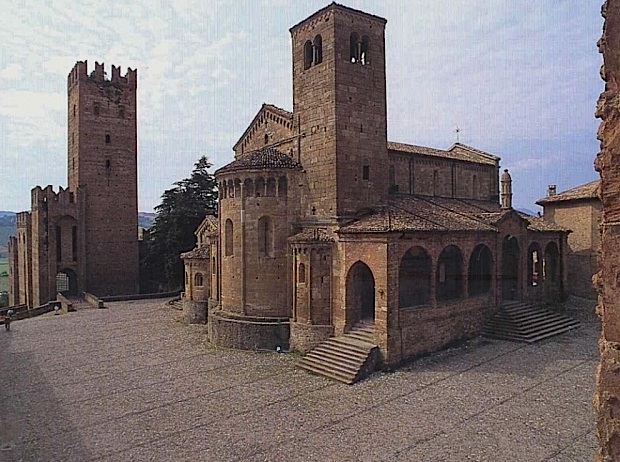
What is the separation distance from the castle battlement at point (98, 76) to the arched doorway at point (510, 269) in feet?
109

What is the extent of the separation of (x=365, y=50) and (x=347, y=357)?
1397 centimetres

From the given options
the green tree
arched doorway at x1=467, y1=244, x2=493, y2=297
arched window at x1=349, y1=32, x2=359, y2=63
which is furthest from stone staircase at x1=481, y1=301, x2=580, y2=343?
the green tree

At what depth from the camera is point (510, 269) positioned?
90.5 ft

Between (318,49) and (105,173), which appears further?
(105,173)

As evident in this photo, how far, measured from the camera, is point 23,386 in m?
17.8

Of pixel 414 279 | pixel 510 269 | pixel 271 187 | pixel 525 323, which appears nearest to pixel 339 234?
pixel 271 187

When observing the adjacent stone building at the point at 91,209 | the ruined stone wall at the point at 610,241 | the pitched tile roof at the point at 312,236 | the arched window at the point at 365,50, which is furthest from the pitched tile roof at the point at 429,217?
the adjacent stone building at the point at 91,209

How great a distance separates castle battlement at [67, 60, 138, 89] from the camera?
40.5m

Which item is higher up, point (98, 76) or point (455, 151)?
point (98, 76)

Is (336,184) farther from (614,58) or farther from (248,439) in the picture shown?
(614,58)

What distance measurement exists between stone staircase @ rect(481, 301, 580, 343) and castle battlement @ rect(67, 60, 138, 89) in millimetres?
35169

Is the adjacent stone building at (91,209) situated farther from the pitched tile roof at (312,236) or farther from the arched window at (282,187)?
the pitched tile roof at (312,236)

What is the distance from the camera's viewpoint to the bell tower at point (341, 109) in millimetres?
21891

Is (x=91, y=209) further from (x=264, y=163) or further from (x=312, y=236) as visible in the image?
(x=312, y=236)
